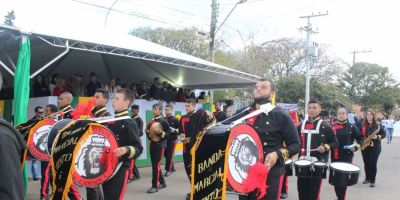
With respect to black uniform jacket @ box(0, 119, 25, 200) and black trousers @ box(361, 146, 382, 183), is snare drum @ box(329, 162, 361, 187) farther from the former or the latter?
black uniform jacket @ box(0, 119, 25, 200)

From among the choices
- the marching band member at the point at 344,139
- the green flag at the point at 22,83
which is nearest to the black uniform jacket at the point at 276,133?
the marching band member at the point at 344,139

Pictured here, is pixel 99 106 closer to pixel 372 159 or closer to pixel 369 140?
pixel 369 140

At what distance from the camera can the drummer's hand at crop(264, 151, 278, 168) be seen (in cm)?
430

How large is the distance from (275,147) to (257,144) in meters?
0.42

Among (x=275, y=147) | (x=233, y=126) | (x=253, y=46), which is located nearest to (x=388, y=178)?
(x=275, y=147)

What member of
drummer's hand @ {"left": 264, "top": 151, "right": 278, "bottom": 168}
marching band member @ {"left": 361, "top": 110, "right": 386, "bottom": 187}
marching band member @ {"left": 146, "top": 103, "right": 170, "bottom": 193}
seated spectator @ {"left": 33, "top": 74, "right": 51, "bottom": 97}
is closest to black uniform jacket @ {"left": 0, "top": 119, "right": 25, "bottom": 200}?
drummer's hand @ {"left": 264, "top": 151, "right": 278, "bottom": 168}

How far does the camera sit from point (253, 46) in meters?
43.7

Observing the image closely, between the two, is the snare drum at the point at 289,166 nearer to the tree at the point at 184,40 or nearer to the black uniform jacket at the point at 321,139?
the black uniform jacket at the point at 321,139

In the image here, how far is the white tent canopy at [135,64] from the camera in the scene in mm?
11500

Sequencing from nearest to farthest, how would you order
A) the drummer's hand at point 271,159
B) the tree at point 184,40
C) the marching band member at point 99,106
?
the drummer's hand at point 271,159 < the marching band member at point 99,106 < the tree at point 184,40

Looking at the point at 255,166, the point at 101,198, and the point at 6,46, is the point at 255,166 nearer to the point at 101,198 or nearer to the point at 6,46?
the point at 101,198

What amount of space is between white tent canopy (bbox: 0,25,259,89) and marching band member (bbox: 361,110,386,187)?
206 inches

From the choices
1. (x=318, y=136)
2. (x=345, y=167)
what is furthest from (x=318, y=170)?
(x=318, y=136)

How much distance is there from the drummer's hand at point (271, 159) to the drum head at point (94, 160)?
180cm
